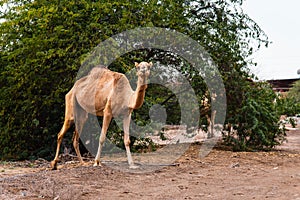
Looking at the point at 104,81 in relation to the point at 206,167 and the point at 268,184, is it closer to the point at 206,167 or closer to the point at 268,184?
the point at 206,167

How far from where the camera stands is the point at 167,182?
6801mm

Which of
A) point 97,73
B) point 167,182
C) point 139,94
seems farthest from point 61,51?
point 167,182

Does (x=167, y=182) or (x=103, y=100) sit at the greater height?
(x=103, y=100)

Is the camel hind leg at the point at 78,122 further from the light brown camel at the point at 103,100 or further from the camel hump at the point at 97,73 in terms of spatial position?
the camel hump at the point at 97,73

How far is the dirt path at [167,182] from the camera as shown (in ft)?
18.9

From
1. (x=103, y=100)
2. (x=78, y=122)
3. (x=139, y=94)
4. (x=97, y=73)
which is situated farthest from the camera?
(x=78, y=122)

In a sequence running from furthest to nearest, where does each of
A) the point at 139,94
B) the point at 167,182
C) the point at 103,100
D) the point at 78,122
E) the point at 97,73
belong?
1. the point at 78,122
2. the point at 97,73
3. the point at 103,100
4. the point at 139,94
5. the point at 167,182

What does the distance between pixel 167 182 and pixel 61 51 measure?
4603 mm

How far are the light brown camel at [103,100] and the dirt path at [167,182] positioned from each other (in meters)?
0.80

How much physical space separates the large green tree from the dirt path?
7.83 feet

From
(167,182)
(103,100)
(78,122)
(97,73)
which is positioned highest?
(97,73)

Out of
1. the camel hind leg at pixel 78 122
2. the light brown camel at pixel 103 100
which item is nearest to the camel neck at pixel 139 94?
the light brown camel at pixel 103 100

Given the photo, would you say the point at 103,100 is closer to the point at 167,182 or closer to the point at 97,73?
the point at 97,73

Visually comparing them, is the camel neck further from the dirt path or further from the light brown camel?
the dirt path
